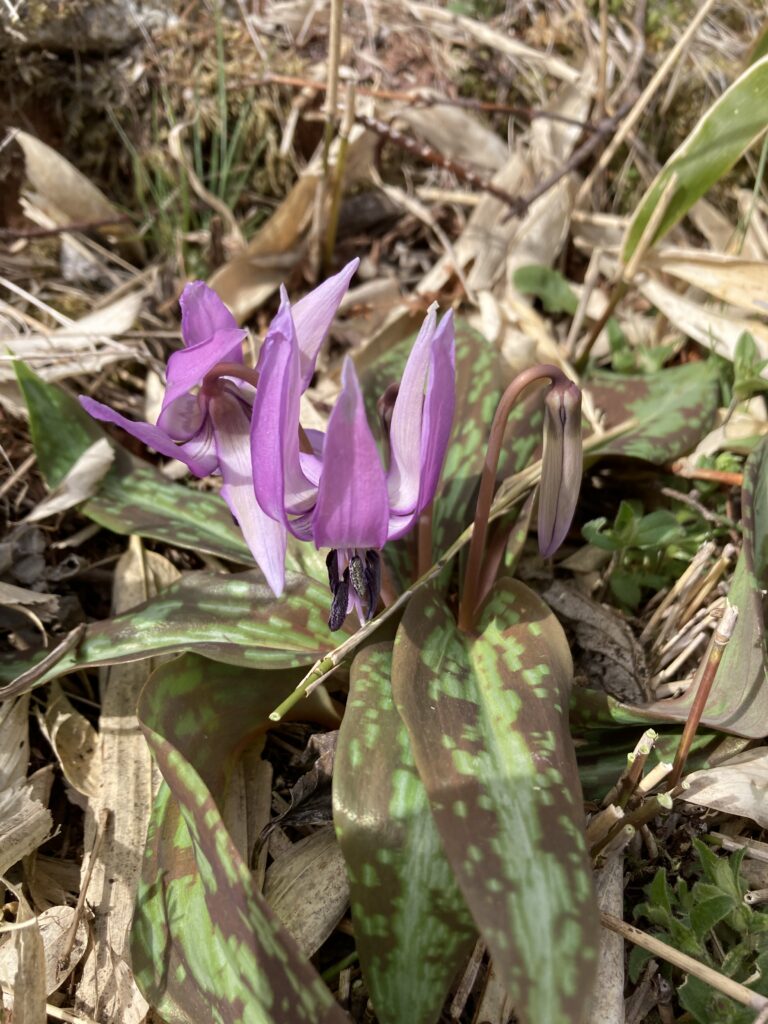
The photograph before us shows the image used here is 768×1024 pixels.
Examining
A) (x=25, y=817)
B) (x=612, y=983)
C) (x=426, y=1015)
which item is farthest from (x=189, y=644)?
(x=612, y=983)

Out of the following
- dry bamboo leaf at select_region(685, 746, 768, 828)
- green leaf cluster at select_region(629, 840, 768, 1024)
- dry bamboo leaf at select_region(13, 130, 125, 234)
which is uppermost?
dry bamboo leaf at select_region(13, 130, 125, 234)

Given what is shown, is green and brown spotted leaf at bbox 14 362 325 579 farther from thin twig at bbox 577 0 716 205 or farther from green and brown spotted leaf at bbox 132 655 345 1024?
thin twig at bbox 577 0 716 205

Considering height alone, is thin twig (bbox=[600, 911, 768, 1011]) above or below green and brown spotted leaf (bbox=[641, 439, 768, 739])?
below

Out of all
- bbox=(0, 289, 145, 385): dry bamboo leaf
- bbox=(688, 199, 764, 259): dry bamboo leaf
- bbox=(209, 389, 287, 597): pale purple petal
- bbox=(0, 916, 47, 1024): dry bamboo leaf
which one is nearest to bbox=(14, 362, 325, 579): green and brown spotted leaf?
bbox=(0, 289, 145, 385): dry bamboo leaf

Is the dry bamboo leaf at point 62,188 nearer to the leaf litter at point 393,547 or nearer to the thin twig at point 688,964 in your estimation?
the leaf litter at point 393,547

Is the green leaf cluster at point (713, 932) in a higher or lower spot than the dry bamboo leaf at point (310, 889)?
higher

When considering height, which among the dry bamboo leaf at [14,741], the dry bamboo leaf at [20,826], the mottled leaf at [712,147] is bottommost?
the dry bamboo leaf at [14,741]

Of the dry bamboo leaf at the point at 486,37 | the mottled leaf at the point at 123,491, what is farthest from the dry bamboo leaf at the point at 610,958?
the dry bamboo leaf at the point at 486,37

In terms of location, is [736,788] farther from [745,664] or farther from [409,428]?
[409,428]
